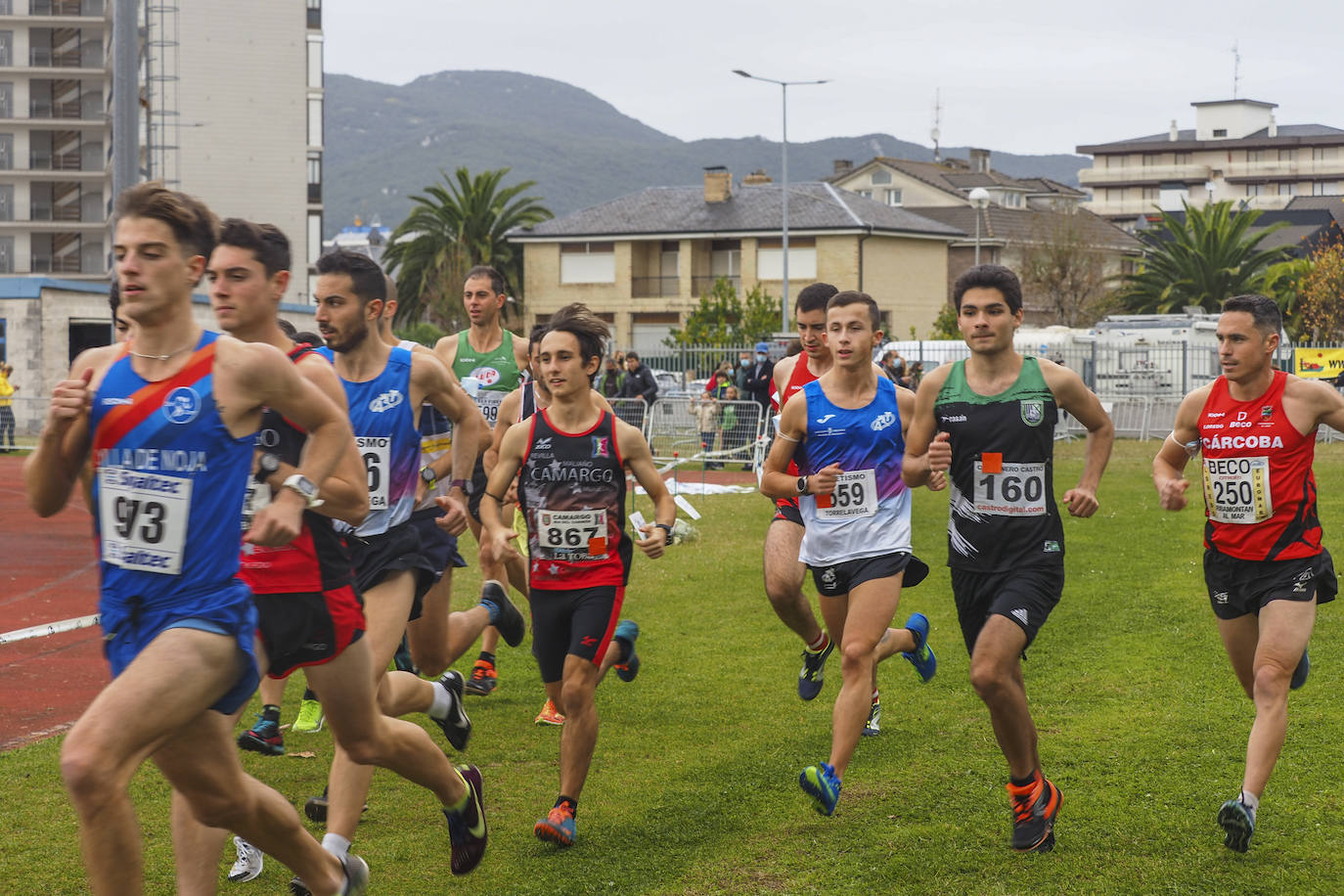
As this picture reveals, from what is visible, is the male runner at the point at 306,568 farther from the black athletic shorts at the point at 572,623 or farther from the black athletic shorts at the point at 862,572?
the black athletic shorts at the point at 862,572

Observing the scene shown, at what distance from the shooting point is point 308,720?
812cm

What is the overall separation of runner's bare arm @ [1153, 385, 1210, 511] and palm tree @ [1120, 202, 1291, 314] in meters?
56.2

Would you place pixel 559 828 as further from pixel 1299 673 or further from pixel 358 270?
pixel 1299 673

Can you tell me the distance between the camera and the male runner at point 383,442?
639 cm

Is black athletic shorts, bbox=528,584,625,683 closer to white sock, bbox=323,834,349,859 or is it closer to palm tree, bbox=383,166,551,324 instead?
white sock, bbox=323,834,349,859

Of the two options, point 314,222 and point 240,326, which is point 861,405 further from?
point 314,222

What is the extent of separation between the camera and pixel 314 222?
72875 millimetres

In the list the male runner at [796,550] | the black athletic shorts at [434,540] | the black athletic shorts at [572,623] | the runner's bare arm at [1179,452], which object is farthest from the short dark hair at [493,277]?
the runner's bare arm at [1179,452]

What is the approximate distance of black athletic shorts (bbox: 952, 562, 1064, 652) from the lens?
613 cm

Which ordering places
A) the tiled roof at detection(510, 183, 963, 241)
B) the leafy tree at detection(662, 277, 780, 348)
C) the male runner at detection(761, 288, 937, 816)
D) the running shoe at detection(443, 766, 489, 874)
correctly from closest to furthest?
the running shoe at detection(443, 766, 489, 874) → the male runner at detection(761, 288, 937, 816) → the leafy tree at detection(662, 277, 780, 348) → the tiled roof at detection(510, 183, 963, 241)

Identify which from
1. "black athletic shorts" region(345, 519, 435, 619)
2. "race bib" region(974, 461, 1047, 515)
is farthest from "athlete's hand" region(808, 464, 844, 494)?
"black athletic shorts" region(345, 519, 435, 619)

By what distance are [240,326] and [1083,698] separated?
5648 mm

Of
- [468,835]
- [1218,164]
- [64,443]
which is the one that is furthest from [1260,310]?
[1218,164]

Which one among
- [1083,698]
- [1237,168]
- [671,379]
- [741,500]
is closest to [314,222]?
[671,379]
